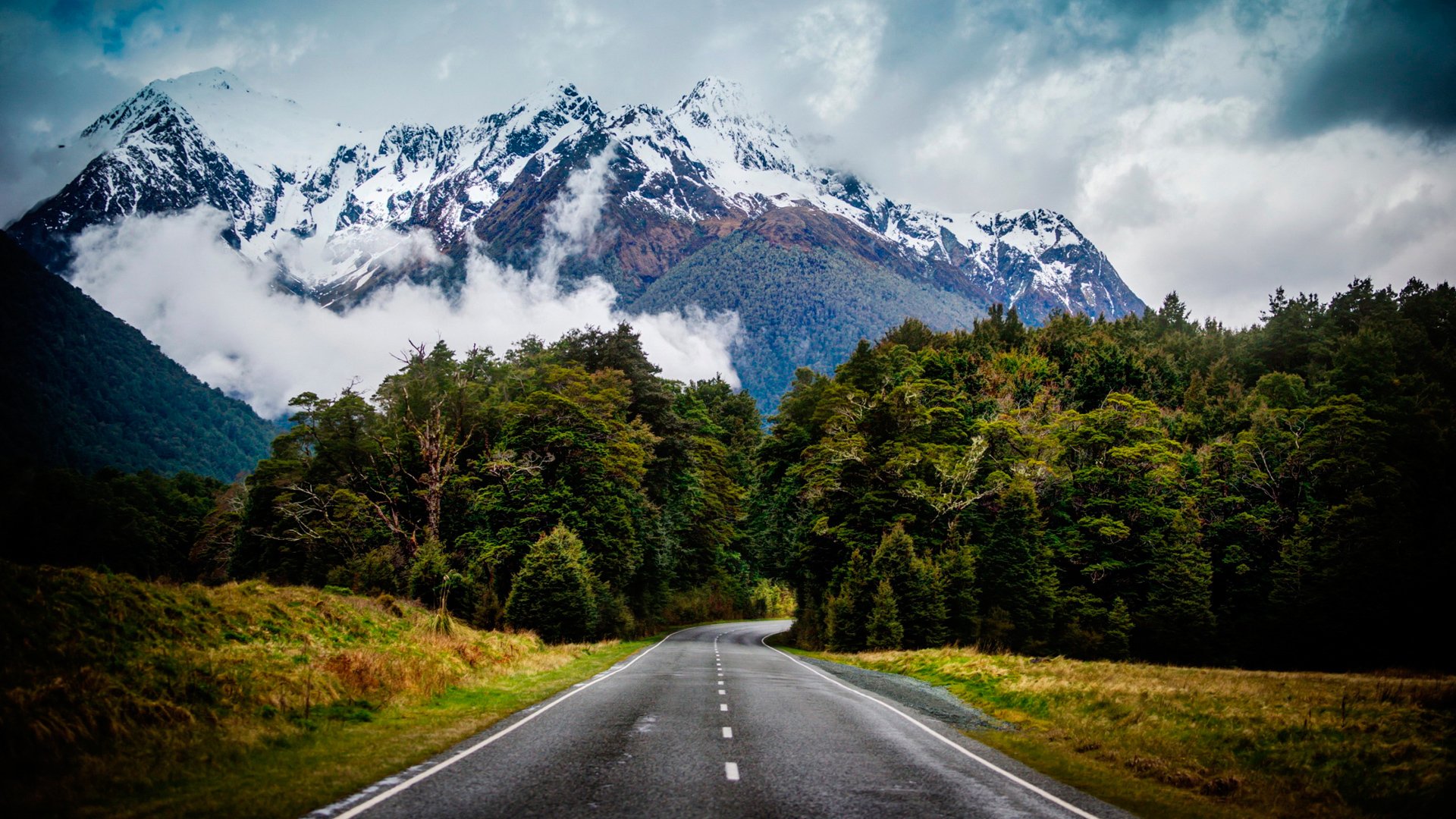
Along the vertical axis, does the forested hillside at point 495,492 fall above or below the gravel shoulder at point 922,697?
above

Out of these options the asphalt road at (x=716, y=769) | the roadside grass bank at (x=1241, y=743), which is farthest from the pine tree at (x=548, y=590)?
the roadside grass bank at (x=1241, y=743)

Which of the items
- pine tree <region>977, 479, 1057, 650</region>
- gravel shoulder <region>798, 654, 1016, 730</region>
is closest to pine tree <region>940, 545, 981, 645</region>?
pine tree <region>977, 479, 1057, 650</region>

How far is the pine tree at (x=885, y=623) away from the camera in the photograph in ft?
131

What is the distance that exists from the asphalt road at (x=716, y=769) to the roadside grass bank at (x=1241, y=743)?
1.61 meters

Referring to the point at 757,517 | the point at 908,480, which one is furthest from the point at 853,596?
the point at 757,517

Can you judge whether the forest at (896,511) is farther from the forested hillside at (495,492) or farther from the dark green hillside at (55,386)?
the dark green hillside at (55,386)

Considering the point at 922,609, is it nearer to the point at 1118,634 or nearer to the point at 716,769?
the point at 1118,634

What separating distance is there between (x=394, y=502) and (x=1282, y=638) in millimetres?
62108

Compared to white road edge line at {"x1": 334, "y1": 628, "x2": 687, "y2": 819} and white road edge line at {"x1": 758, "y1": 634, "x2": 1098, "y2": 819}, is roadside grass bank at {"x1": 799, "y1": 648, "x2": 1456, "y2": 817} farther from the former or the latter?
white road edge line at {"x1": 334, "y1": 628, "x2": 687, "y2": 819}

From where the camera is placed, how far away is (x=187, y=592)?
16.1 m

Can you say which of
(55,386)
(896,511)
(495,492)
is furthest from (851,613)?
(55,386)

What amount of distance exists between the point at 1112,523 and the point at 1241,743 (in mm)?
43801

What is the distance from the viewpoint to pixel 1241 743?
1230cm

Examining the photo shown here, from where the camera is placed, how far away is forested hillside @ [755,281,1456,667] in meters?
45.8
